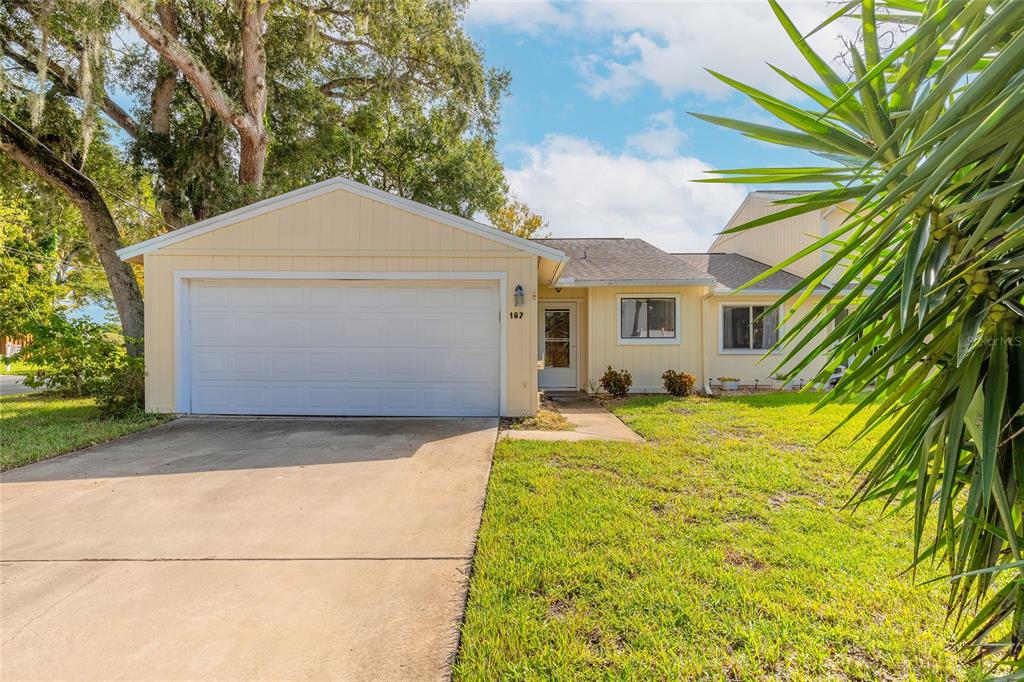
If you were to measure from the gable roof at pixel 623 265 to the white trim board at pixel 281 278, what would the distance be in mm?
3152

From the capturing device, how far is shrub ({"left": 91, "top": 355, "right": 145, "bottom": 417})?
24.7ft

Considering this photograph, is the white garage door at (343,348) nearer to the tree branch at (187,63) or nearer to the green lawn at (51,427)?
the green lawn at (51,427)

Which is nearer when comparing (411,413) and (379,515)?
(379,515)

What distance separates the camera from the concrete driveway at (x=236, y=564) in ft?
6.99

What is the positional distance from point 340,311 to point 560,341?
18.2 ft

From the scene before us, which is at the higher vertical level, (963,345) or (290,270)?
(290,270)

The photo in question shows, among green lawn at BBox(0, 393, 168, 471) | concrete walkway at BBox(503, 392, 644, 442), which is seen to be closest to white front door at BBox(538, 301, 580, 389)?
concrete walkway at BBox(503, 392, 644, 442)

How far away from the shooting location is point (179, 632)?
2.28 meters

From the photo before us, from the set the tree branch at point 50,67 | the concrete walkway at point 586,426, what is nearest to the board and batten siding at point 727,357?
the concrete walkway at point 586,426

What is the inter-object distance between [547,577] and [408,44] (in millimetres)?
12701

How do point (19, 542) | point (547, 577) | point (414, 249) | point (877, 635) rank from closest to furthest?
point (877, 635) → point (547, 577) → point (19, 542) → point (414, 249)

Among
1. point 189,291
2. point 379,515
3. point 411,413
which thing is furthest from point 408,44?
point 379,515

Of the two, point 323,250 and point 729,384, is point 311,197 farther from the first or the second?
point 729,384

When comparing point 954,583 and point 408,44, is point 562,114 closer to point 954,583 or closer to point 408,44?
point 408,44
